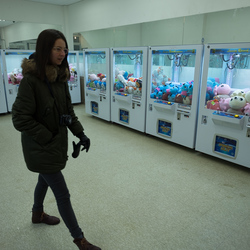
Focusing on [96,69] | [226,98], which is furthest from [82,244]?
[96,69]

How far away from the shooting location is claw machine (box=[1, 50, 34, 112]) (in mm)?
5379

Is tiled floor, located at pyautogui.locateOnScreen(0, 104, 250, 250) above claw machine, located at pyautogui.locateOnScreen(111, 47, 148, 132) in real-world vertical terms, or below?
below

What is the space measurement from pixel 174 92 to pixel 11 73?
13.8 feet

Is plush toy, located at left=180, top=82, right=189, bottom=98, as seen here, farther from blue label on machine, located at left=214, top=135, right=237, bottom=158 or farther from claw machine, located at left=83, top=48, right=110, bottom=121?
claw machine, located at left=83, top=48, right=110, bottom=121

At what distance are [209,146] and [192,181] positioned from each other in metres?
0.76

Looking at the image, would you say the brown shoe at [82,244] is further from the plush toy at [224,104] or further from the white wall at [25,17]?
the white wall at [25,17]

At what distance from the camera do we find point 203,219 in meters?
2.09

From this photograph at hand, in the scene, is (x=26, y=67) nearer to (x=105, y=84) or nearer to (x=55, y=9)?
(x=105, y=84)

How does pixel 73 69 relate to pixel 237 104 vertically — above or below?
above

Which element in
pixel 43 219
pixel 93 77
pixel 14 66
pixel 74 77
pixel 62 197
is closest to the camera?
pixel 62 197

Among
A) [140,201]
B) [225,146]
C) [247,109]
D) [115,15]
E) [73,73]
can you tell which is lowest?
[140,201]

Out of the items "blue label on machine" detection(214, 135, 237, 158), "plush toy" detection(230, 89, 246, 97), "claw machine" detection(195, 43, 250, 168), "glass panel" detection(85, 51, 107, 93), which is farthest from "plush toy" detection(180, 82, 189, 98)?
"glass panel" detection(85, 51, 107, 93)

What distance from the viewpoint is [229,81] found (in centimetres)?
319

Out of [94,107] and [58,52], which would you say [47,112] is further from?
[94,107]
